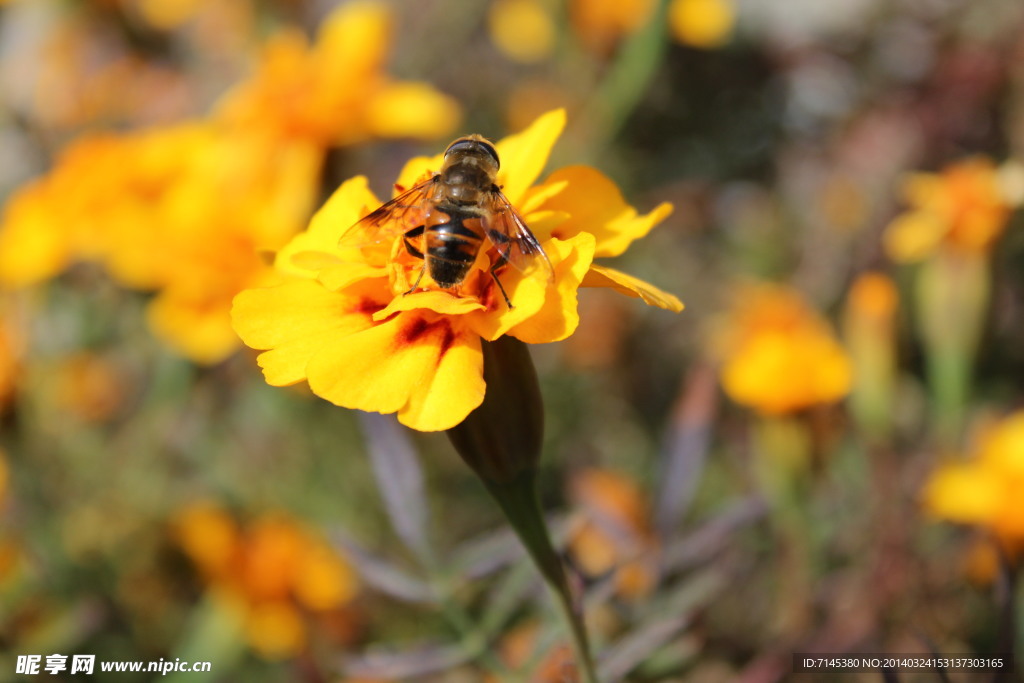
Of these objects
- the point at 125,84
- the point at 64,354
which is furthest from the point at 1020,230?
the point at 125,84

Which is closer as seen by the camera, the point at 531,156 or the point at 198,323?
the point at 531,156

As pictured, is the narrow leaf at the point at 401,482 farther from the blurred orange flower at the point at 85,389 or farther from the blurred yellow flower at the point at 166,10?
the blurred yellow flower at the point at 166,10

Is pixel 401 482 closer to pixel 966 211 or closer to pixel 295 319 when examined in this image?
pixel 295 319

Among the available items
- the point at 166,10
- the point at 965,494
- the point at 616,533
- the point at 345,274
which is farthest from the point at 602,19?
the point at 345,274

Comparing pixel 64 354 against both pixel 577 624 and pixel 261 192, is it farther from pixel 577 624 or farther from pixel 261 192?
pixel 577 624

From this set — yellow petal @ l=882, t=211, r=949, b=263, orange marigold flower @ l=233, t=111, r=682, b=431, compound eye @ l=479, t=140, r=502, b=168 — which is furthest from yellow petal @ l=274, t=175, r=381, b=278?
yellow petal @ l=882, t=211, r=949, b=263
